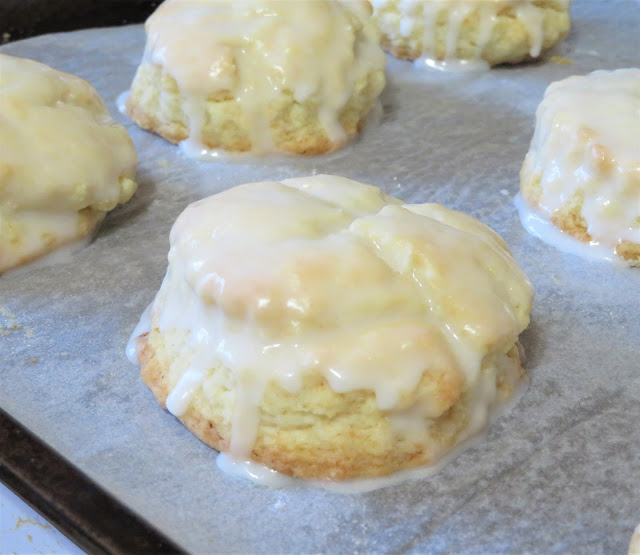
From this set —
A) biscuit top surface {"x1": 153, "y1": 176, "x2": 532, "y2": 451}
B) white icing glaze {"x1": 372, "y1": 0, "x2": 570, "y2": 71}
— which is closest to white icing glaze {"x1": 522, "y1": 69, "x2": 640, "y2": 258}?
biscuit top surface {"x1": 153, "y1": 176, "x2": 532, "y2": 451}

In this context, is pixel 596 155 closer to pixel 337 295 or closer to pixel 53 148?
pixel 337 295

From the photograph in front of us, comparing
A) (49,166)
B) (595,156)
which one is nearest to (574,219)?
(595,156)

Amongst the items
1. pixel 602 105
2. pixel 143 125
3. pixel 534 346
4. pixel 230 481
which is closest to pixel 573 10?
pixel 602 105

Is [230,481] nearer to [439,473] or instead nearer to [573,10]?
[439,473]

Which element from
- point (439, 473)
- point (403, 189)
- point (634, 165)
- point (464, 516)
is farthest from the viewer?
point (403, 189)

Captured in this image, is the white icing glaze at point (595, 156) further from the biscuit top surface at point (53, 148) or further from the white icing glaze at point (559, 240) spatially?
the biscuit top surface at point (53, 148)

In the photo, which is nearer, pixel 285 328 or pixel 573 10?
pixel 285 328
